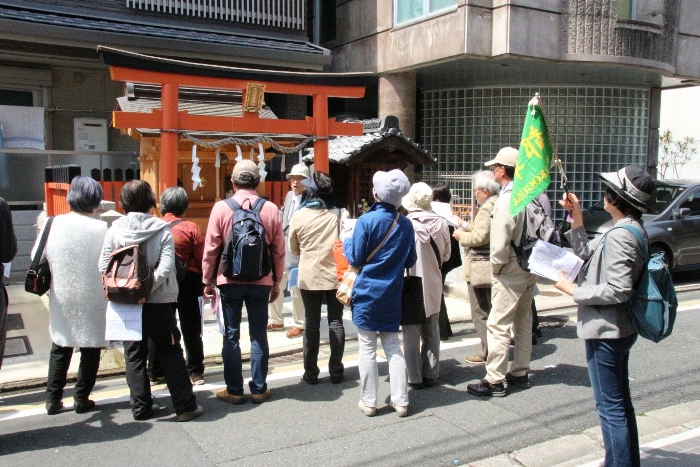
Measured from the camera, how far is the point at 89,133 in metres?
12.3

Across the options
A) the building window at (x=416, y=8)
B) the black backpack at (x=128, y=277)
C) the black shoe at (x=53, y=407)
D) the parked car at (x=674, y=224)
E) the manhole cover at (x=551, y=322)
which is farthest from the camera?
the building window at (x=416, y=8)

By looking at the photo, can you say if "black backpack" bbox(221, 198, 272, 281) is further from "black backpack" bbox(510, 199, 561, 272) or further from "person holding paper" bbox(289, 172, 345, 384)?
"black backpack" bbox(510, 199, 561, 272)

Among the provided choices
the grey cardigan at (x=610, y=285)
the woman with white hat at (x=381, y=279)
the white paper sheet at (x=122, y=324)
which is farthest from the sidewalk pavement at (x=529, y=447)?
the white paper sheet at (x=122, y=324)

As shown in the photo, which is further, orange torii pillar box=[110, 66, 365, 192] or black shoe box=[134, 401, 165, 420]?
orange torii pillar box=[110, 66, 365, 192]

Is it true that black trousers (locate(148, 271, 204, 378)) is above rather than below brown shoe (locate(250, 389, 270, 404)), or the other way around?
above

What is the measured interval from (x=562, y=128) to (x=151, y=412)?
11857mm

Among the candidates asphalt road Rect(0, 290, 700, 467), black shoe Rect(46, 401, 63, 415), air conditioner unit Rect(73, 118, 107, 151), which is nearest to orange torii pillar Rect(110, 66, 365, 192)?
asphalt road Rect(0, 290, 700, 467)

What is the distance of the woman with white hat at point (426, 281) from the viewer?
507 centimetres

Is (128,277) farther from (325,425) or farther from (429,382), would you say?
(429,382)

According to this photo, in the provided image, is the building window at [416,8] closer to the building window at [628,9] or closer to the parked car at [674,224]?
the building window at [628,9]

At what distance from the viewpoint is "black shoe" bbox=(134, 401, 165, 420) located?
14.8 ft

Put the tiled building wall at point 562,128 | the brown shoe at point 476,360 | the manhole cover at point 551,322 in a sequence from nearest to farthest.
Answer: the brown shoe at point 476,360 < the manhole cover at point 551,322 < the tiled building wall at point 562,128

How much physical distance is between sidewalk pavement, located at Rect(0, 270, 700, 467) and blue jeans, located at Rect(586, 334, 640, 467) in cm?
57

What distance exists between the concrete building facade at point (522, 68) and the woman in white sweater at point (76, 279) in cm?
857
